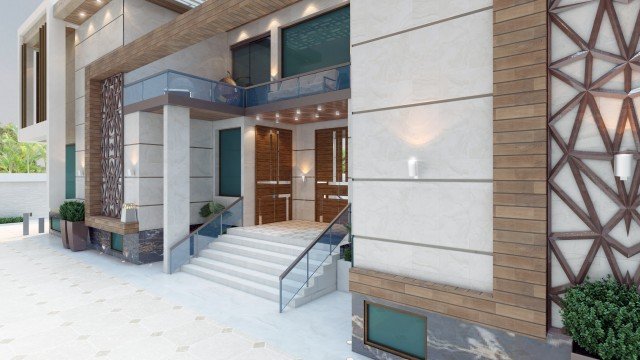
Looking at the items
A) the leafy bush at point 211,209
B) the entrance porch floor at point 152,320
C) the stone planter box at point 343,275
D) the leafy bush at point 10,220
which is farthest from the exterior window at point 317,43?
the leafy bush at point 10,220

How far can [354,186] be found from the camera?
5.10m

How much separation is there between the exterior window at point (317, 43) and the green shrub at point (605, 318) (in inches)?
346

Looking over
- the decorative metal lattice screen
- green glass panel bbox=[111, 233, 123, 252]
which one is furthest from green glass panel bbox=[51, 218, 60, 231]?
green glass panel bbox=[111, 233, 123, 252]

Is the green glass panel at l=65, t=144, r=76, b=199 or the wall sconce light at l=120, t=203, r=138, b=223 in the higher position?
the green glass panel at l=65, t=144, r=76, b=199

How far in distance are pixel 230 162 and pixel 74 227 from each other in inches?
234

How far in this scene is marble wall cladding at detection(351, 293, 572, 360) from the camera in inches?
141

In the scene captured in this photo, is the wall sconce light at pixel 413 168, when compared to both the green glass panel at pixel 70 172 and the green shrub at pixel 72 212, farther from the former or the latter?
the green glass panel at pixel 70 172

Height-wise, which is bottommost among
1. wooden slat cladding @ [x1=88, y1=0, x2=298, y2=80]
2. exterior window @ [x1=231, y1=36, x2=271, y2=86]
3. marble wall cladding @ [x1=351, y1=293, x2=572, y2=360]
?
marble wall cladding @ [x1=351, y1=293, x2=572, y2=360]

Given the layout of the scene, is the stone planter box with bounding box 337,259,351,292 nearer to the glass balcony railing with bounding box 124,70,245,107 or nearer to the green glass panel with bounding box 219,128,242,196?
the green glass panel with bounding box 219,128,242,196

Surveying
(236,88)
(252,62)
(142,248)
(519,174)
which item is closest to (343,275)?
(519,174)

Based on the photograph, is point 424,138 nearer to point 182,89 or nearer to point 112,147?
point 182,89

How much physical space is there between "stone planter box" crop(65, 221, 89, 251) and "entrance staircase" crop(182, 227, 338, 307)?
530 cm

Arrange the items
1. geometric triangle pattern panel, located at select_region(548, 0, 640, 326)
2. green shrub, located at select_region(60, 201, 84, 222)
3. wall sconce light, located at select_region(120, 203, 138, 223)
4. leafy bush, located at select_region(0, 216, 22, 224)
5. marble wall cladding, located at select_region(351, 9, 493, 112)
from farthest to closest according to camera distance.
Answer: leafy bush, located at select_region(0, 216, 22, 224) → green shrub, located at select_region(60, 201, 84, 222) → wall sconce light, located at select_region(120, 203, 138, 223) → marble wall cladding, located at select_region(351, 9, 493, 112) → geometric triangle pattern panel, located at select_region(548, 0, 640, 326)

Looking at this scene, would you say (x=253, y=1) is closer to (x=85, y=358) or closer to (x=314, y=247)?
(x=314, y=247)
